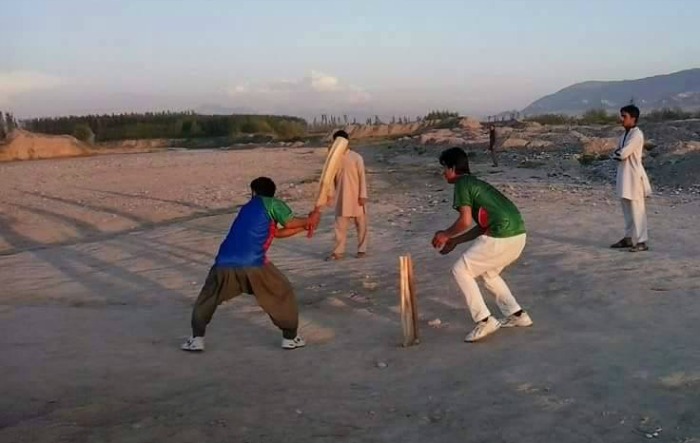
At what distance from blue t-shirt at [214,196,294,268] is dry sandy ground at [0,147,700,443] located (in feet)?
2.85

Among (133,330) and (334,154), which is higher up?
(334,154)

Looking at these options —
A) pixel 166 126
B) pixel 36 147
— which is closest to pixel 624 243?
pixel 36 147

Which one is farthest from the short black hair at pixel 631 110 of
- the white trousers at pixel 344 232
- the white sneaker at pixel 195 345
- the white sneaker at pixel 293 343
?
the white sneaker at pixel 195 345

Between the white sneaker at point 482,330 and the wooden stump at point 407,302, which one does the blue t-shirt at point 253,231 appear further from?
the white sneaker at point 482,330

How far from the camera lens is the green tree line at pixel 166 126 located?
8300cm

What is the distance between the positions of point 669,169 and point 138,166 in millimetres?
24587

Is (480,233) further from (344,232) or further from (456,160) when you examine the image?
(344,232)

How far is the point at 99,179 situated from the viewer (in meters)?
32.5

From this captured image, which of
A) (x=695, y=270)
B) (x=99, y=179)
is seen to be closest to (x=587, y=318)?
(x=695, y=270)

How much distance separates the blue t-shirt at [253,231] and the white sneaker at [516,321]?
218 cm

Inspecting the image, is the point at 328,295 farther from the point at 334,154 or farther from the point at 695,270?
the point at 695,270

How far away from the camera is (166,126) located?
87.7 metres

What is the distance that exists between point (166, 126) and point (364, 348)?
3271 inches

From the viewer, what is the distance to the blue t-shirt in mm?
7379
